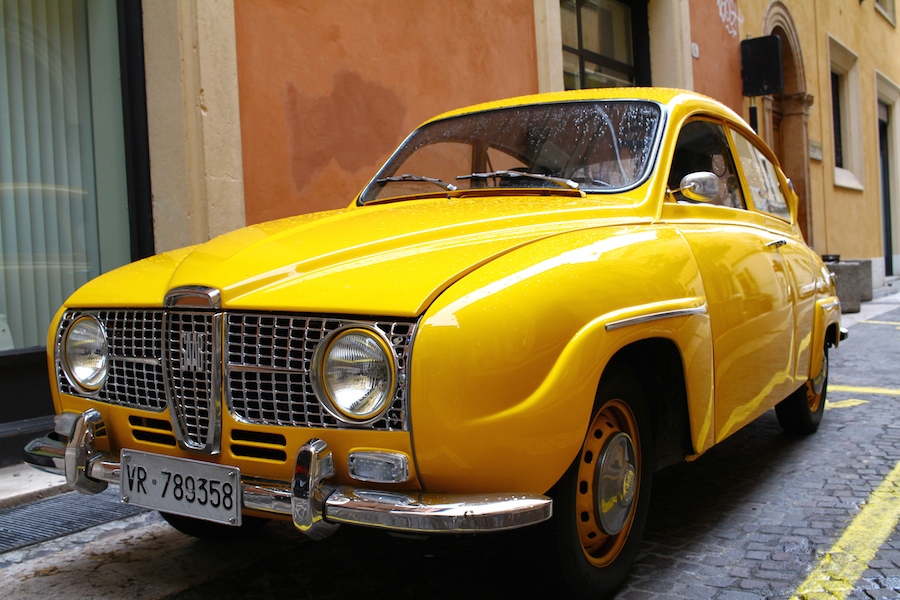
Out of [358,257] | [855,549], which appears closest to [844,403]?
[855,549]

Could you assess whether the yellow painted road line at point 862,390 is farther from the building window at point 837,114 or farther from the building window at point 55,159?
the building window at point 837,114

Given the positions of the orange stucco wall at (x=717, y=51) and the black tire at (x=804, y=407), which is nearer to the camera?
the black tire at (x=804, y=407)

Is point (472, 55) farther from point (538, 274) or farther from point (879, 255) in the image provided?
point (879, 255)

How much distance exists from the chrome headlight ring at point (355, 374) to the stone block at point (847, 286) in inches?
446

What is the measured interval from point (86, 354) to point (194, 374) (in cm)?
55

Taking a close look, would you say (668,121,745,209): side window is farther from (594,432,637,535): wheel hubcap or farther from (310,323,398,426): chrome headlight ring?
(310,323,398,426): chrome headlight ring

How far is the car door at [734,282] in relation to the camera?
9.73 ft

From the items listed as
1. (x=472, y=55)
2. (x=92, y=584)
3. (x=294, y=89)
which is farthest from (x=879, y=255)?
(x=92, y=584)

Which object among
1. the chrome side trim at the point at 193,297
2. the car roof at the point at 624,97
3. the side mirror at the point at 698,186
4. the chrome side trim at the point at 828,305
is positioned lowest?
the chrome side trim at the point at 828,305

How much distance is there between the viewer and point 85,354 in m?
2.50

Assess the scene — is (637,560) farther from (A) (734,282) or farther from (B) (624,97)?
(B) (624,97)

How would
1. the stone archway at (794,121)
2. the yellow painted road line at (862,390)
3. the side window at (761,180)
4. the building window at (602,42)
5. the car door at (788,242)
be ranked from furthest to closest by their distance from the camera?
the stone archway at (794,121), the building window at (602,42), the yellow painted road line at (862,390), the side window at (761,180), the car door at (788,242)

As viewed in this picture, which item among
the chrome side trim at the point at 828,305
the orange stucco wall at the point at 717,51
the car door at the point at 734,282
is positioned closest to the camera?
the car door at the point at 734,282

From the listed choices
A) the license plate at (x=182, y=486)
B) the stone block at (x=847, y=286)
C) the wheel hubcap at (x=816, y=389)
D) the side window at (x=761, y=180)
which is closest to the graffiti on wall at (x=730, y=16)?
the stone block at (x=847, y=286)
